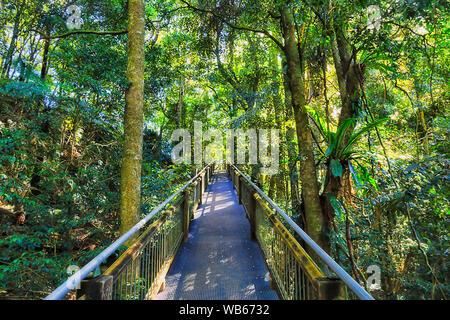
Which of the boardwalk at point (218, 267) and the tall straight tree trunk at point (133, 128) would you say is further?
the tall straight tree trunk at point (133, 128)

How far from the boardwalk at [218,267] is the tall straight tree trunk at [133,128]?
3.78 feet

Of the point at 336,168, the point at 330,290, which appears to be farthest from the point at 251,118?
the point at 330,290

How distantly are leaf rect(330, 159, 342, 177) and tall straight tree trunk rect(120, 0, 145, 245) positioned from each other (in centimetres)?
294

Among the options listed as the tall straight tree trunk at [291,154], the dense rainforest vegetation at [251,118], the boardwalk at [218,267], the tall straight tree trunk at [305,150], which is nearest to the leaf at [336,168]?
the dense rainforest vegetation at [251,118]

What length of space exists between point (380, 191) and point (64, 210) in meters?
5.69

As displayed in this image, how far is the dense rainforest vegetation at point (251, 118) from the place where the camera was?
10.2 feet

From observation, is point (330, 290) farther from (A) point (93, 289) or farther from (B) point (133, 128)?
(B) point (133, 128)

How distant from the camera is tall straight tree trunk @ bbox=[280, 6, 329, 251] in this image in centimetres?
338

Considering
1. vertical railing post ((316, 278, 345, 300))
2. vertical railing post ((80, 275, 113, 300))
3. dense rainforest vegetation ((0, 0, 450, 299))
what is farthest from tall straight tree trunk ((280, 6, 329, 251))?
vertical railing post ((80, 275, 113, 300))

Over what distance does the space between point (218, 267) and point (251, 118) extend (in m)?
4.52

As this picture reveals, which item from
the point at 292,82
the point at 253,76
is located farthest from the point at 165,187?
the point at 253,76

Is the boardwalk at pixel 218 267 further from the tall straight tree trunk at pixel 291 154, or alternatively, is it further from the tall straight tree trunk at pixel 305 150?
the tall straight tree trunk at pixel 291 154

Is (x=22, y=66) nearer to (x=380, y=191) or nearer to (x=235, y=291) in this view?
(x=235, y=291)

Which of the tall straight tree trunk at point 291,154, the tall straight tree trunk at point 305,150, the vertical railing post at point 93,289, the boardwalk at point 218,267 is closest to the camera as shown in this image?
the vertical railing post at point 93,289
